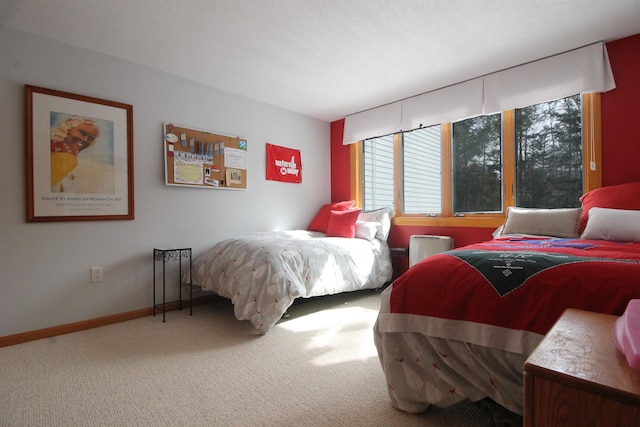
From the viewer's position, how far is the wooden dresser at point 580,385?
611 millimetres

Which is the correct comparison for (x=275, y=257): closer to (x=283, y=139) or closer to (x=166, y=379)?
(x=166, y=379)

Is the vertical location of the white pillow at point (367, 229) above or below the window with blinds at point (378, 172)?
below

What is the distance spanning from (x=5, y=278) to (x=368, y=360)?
261cm

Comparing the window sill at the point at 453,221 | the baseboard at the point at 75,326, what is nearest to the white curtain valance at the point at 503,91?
the window sill at the point at 453,221

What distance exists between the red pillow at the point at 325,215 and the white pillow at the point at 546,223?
2008 mm

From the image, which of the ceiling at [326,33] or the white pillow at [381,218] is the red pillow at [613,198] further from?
the white pillow at [381,218]

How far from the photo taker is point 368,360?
6.68 ft

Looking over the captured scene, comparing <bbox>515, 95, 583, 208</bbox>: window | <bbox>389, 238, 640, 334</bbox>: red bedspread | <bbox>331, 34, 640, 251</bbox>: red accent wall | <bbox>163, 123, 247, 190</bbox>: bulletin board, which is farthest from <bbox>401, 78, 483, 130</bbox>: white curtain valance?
<bbox>389, 238, 640, 334</bbox>: red bedspread

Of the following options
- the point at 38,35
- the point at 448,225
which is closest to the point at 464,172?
the point at 448,225

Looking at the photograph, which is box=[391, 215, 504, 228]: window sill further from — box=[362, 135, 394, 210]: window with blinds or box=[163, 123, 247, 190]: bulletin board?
box=[163, 123, 247, 190]: bulletin board

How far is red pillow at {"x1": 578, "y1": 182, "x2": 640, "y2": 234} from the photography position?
2311mm

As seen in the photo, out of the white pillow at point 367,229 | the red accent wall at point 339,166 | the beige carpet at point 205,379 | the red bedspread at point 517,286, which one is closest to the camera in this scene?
the red bedspread at point 517,286

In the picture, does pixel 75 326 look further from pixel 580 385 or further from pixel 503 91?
pixel 503 91

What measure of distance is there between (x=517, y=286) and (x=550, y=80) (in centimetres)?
248
